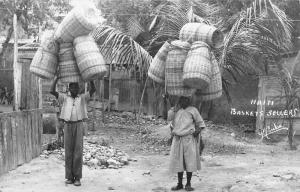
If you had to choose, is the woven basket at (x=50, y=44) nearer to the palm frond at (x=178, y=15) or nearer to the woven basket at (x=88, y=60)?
the woven basket at (x=88, y=60)

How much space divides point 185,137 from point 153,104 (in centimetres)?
966

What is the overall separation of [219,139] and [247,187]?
18.3 feet

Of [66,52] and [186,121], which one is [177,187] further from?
[66,52]

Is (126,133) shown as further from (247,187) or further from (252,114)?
(247,187)

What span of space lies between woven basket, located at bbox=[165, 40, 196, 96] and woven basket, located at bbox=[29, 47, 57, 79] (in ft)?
5.09

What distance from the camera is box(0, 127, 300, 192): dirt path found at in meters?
6.46

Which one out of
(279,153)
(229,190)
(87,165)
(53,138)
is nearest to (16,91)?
(87,165)

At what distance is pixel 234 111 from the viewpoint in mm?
14695

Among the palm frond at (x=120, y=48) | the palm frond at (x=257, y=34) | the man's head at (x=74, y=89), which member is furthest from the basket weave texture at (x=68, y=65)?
the palm frond at (x=120, y=48)

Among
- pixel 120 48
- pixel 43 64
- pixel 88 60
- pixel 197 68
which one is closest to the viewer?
pixel 197 68

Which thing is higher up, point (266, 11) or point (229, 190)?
point (266, 11)

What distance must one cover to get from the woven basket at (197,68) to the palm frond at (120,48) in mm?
4546

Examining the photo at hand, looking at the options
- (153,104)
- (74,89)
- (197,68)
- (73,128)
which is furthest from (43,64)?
(153,104)

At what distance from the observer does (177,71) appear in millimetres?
6234
